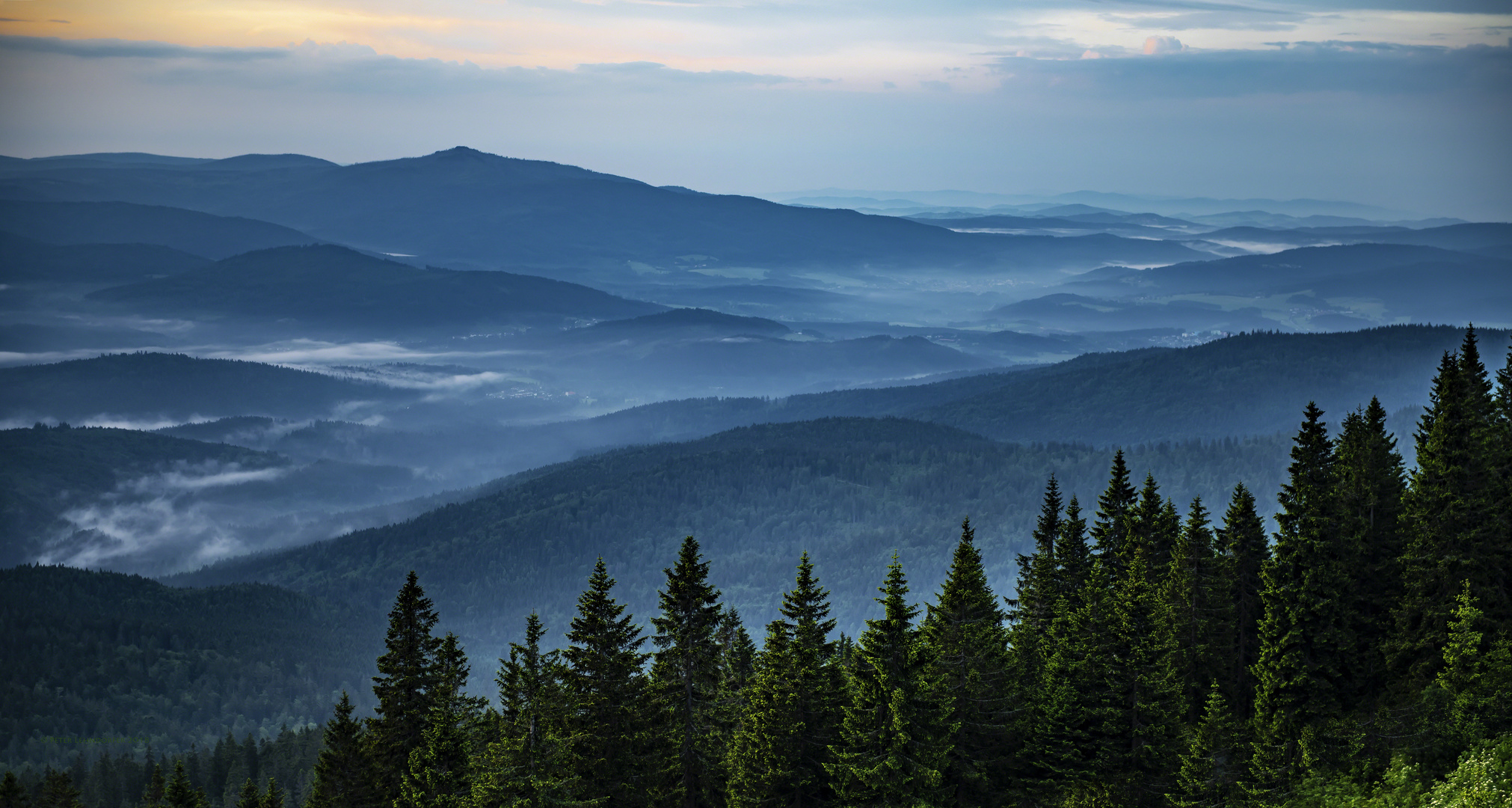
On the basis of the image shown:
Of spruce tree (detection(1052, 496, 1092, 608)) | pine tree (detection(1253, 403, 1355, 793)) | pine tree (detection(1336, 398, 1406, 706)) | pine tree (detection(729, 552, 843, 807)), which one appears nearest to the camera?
pine tree (detection(729, 552, 843, 807))

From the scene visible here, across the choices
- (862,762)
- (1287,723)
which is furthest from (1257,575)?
(862,762)

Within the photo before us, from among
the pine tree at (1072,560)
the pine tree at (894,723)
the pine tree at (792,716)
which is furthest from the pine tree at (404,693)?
the pine tree at (1072,560)

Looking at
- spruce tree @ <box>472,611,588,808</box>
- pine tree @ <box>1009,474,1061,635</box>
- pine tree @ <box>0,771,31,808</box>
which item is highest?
pine tree @ <box>1009,474,1061,635</box>

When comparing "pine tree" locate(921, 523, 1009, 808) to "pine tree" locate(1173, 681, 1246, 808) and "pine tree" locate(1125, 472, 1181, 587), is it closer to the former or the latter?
"pine tree" locate(1173, 681, 1246, 808)

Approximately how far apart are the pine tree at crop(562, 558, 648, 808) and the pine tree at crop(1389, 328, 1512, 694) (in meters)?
33.7

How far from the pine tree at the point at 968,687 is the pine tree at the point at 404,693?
78.7ft

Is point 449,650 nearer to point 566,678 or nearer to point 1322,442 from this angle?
point 566,678

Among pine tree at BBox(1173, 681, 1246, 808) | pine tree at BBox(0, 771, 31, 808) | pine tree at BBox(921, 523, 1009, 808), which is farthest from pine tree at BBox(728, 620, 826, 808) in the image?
pine tree at BBox(0, 771, 31, 808)

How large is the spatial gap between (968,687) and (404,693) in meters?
26.6

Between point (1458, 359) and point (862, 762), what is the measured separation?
39.2m

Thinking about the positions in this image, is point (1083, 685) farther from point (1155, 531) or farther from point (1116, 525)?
point (1116, 525)

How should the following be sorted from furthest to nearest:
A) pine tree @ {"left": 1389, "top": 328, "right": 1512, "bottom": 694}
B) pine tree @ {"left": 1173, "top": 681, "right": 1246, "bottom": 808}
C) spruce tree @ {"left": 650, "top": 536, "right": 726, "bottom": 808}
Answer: pine tree @ {"left": 1389, "top": 328, "right": 1512, "bottom": 694} < spruce tree @ {"left": 650, "top": 536, "right": 726, "bottom": 808} < pine tree @ {"left": 1173, "top": 681, "right": 1246, "bottom": 808}

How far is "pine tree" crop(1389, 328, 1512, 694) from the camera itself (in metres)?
55.8

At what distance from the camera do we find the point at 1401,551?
6156cm
